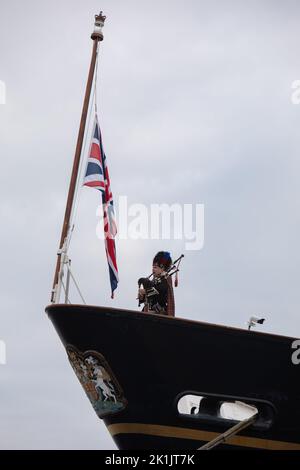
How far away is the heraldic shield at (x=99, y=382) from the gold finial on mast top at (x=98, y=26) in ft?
19.6

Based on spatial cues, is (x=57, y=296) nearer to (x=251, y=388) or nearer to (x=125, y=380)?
(x=125, y=380)

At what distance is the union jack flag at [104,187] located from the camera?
14.9m

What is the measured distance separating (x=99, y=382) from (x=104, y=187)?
11.8 ft

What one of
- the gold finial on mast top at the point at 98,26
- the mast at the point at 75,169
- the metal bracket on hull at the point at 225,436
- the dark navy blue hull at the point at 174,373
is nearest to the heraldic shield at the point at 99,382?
the dark navy blue hull at the point at 174,373

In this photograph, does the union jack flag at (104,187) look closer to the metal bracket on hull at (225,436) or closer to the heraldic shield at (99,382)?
the heraldic shield at (99,382)

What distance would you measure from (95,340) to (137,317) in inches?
A: 31.0

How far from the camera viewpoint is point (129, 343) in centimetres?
1328

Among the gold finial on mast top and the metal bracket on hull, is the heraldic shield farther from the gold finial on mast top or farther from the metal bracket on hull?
the gold finial on mast top

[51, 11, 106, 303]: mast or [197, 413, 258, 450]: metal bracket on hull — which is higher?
[51, 11, 106, 303]: mast

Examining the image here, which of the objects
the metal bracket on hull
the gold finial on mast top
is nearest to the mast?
the gold finial on mast top

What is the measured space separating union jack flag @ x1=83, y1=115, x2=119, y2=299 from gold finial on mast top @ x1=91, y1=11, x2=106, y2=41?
1.87m

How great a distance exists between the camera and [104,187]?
1510 cm

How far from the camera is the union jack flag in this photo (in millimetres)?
14898

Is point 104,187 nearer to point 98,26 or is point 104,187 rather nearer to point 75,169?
point 75,169
